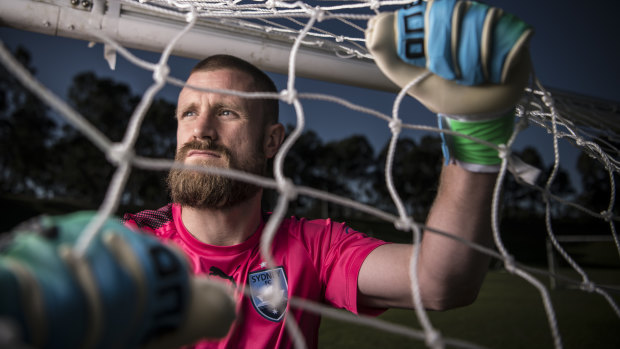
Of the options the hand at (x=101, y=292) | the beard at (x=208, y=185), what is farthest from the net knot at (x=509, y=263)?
the beard at (x=208, y=185)

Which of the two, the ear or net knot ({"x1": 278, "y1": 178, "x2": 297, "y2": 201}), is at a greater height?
net knot ({"x1": 278, "y1": 178, "x2": 297, "y2": 201})

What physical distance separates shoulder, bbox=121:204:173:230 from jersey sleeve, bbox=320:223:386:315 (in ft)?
1.88

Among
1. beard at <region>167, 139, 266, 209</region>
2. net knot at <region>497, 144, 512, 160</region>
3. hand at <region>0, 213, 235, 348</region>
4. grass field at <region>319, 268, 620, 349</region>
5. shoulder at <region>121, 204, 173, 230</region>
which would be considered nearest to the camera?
hand at <region>0, 213, 235, 348</region>

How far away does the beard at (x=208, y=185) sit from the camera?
3.89 feet

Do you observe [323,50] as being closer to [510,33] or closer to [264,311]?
[510,33]

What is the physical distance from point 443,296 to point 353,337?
64.1 inches

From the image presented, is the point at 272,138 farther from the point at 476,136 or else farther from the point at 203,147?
the point at 476,136

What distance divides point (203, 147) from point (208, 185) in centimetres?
12

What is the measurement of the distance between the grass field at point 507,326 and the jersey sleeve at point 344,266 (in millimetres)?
1246

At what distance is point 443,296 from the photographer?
0.95 meters

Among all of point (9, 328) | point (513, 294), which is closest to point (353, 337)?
point (9, 328)

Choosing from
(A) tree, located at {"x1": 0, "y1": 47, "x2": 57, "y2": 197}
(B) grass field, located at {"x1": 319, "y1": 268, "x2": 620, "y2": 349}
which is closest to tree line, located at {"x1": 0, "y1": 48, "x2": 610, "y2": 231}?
(A) tree, located at {"x1": 0, "y1": 47, "x2": 57, "y2": 197}

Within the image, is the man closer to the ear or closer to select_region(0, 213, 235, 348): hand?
the ear

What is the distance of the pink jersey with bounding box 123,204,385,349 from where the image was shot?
108 centimetres
